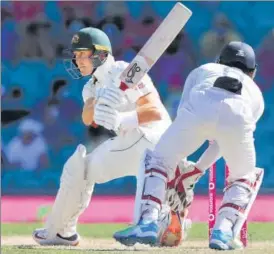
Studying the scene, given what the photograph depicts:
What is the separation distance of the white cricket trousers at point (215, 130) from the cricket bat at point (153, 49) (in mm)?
472

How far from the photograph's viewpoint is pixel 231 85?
5000 millimetres

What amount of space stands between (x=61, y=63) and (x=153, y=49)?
17.8 feet

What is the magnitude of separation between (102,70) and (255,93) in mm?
1119

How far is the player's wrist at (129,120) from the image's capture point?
5.62 meters

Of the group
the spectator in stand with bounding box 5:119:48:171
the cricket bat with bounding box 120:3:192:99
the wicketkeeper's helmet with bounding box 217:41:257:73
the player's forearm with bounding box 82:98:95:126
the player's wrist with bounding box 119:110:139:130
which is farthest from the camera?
the spectator in stand with bounding box 5:119:48:171

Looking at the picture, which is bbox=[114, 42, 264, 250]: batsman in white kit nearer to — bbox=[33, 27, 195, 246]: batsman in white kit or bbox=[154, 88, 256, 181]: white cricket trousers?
bbox=[154, 88, 256, 181]: white cricket trousers

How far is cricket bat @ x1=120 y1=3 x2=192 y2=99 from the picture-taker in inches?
213

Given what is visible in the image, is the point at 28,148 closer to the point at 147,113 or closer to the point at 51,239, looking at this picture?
the point at 51,239

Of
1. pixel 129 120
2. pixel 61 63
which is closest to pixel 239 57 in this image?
pixel 129 120

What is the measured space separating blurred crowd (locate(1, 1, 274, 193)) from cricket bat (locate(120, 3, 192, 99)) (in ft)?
16.8

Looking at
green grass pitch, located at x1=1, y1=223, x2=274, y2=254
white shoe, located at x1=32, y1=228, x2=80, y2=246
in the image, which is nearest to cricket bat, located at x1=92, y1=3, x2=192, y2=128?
green grass pitch, located at x1=1, y1=223, x2=274, y2=254

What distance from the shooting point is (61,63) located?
424 inches

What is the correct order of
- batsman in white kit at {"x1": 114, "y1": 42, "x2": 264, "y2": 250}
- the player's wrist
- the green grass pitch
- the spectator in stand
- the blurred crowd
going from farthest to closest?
the spectator in stand < the blurred crowd < the player's wrist < the green grass pitch < batsman in white kit at {"x1": 114, "y1": 42, "x2": 264, "y2": 250}

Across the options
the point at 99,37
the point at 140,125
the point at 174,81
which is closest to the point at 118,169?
the point at 140,125
